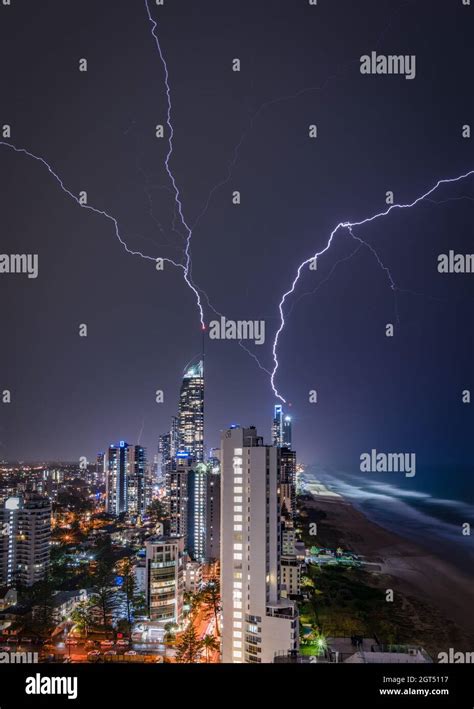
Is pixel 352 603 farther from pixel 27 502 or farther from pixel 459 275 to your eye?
pixel 27 502

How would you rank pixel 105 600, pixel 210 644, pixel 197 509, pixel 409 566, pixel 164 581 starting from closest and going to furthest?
pixel 210 644 → pixel 105 600 → pixel 164 581 → pixel 409 566 → pixel 197 509

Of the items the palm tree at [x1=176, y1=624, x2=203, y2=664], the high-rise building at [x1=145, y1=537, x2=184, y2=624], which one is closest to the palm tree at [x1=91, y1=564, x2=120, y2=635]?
A: the high-rise building at [x1=145, y1=537, x2=184, y2=624]

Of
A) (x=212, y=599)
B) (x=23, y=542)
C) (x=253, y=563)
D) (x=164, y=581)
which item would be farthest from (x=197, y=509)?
(x=253, y=563)

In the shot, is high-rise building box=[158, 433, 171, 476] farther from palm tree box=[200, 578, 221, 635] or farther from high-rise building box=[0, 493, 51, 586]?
palm tree box=[200, 578, 221, 635]

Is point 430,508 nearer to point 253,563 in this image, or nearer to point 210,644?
point 210,644
